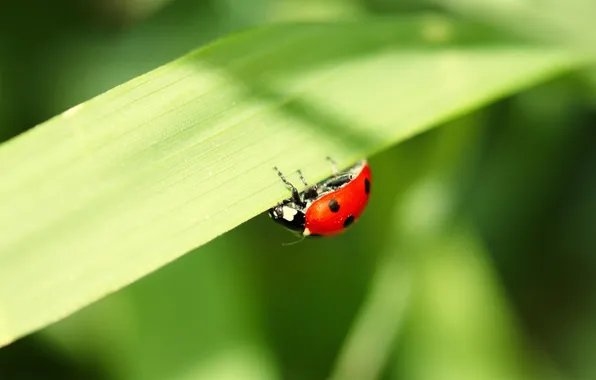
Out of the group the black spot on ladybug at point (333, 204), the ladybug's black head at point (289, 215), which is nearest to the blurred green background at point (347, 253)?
the ladybug's black head at point (289, 215)

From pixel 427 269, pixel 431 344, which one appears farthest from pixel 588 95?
pixel 431 344

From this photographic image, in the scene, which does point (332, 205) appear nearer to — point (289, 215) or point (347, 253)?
point (289, 215)

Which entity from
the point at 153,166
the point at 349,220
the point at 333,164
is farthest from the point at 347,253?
the point at 153,166

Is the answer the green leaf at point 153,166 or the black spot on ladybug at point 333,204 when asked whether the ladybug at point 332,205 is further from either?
the green leaf at point 153,166

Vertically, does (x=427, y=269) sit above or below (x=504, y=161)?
below

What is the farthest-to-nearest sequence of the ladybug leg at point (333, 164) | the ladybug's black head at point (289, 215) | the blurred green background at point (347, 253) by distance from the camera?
the blurred green background at point (347, 253), the ladybug's black head at point (289, 215), the ladybug leg at point (333, 164)

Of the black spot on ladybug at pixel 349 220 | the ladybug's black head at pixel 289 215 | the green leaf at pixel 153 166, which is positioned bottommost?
the green leaf at pixel 153 166

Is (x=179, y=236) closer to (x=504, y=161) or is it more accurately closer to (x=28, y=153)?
(x=28, y=153)
